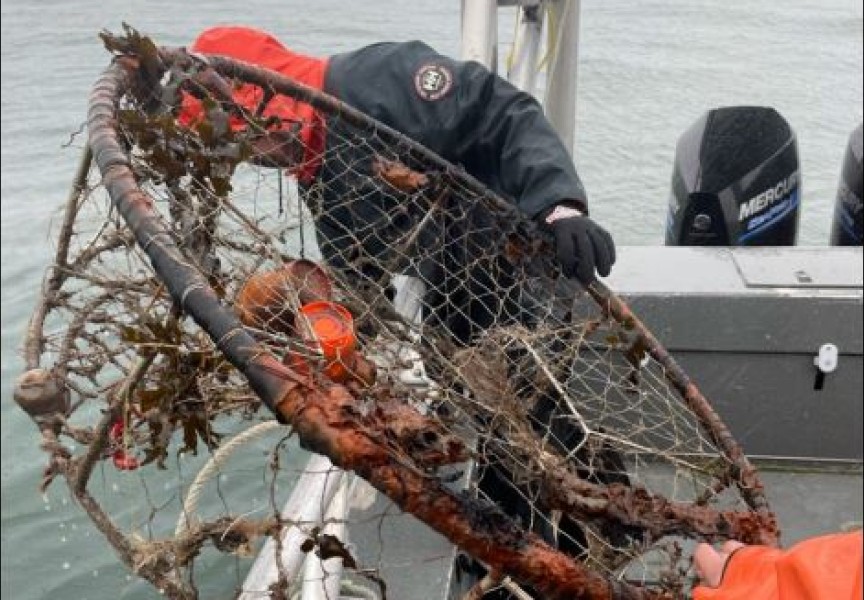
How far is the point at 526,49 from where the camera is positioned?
4.15 metres

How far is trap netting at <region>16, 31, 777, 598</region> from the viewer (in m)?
1.35

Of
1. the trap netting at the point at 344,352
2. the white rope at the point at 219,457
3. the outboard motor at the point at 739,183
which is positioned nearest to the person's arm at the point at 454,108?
the trap netting at the point at 344,352

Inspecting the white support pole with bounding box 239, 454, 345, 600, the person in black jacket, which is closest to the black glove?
the person in black jacket

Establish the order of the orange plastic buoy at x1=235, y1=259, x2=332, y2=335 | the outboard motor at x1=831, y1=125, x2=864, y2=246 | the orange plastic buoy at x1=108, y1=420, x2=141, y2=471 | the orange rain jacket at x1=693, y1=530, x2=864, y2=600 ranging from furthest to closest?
1. the outboard motor at x1=831, y1=125, x2=864, y2=246
2. the orange plastic buoy at x1=108, y1=420, x2=141, y2=471
3. the orange plastic buoy at x1=235, y1=259, x2=332, y2=335
4. the orange rain jacket at x1=693, y1=530, x2=864, y2=600

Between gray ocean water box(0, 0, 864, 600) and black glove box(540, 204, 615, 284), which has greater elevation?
black glove box(540, 204, 615, 284)

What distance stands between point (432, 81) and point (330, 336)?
161 cm

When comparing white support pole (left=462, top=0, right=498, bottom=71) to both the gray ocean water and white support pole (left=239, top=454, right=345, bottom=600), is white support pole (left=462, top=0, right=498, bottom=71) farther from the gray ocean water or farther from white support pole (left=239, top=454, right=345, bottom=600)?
the gray ocean water

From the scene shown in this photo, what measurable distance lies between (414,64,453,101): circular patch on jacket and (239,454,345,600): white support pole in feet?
3.99

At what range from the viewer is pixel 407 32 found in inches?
528

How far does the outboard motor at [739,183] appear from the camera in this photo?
4.04m

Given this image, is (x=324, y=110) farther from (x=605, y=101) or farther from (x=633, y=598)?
(x=605, y=101)

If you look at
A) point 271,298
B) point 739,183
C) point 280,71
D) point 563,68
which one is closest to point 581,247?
point 271,298

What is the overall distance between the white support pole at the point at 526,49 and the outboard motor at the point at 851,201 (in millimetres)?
1511

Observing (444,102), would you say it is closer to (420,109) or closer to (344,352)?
(420,109)
